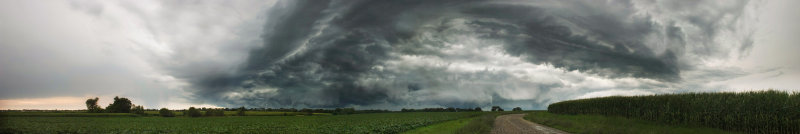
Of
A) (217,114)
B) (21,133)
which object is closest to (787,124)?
(21,133)

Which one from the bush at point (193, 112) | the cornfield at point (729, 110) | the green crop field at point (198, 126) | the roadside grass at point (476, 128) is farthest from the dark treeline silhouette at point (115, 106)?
the cornfield at point (729, 110)

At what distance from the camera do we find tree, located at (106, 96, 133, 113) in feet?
322

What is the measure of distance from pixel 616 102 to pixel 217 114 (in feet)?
316

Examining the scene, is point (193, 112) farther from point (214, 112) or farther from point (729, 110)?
point (729, 110)

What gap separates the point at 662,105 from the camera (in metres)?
36.5

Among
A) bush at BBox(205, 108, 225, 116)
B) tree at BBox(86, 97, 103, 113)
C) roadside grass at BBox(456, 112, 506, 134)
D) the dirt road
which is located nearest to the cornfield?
the dirt road

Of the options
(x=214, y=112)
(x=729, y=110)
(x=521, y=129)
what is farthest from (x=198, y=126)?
(x=214, y=112)

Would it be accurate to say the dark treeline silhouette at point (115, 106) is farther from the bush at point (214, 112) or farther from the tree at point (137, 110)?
the bush at point (214, 112)

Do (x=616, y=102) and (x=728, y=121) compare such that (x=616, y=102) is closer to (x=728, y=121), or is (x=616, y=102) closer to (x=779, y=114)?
(x=728, y=121)

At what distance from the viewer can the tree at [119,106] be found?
322 ft

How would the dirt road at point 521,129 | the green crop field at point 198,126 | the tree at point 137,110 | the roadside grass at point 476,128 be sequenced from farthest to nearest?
the tree at point 137,110, the green crop field at point 198,126, the dirt road at point 521,129, the roadside grass at point 476,128

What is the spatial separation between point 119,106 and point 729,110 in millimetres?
122893

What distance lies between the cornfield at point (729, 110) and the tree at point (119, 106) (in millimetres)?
116836

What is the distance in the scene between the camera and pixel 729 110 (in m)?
27.2
